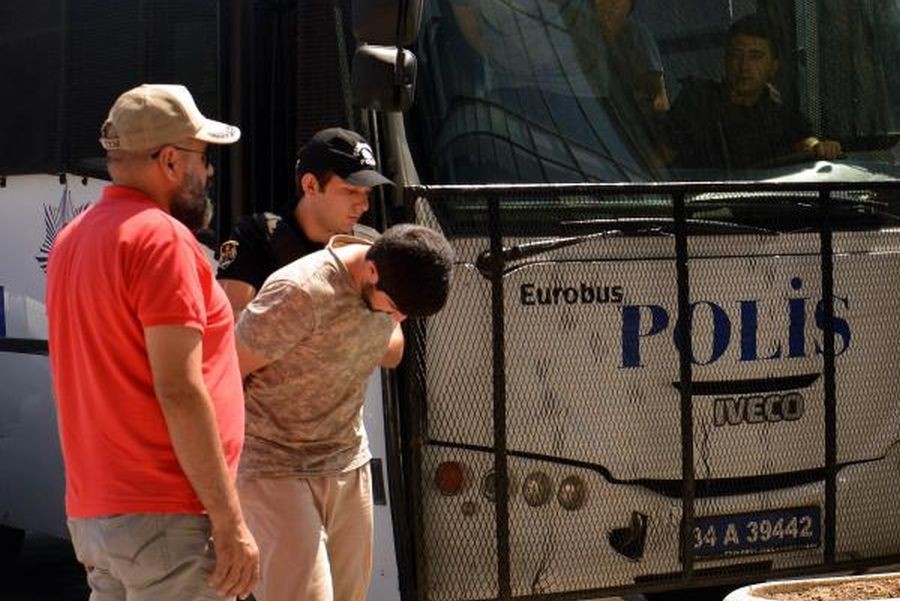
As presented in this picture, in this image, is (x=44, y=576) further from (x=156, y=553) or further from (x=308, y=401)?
(x=156, y=553)

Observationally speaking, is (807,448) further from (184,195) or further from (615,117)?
(184,195)

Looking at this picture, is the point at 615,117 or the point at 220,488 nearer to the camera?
the point at 220,488

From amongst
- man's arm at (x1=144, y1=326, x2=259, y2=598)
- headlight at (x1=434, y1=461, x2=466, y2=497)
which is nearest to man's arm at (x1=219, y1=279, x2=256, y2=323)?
headlight at (x1=434, y1=461, x2=466, y2=497)

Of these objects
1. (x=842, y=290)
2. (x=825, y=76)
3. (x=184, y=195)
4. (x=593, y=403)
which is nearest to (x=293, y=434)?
(x=184, y=195)

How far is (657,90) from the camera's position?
269 inches

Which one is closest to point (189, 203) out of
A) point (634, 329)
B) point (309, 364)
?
point (309, 364)

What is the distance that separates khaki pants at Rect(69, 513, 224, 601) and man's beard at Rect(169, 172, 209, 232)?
2.26 feet

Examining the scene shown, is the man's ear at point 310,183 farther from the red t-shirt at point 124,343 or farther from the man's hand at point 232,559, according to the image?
the man's hand at point 232,559

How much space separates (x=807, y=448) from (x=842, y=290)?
62 cm

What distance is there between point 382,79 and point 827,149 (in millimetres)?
2055

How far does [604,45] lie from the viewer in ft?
22.1

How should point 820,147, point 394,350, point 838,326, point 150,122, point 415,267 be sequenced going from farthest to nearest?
point 820,147 → point 838,326 → point 394,350 → point 415,267 → point 150,122

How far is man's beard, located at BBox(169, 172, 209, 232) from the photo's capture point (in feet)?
13.5

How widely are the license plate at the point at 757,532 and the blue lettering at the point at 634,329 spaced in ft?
2.18
